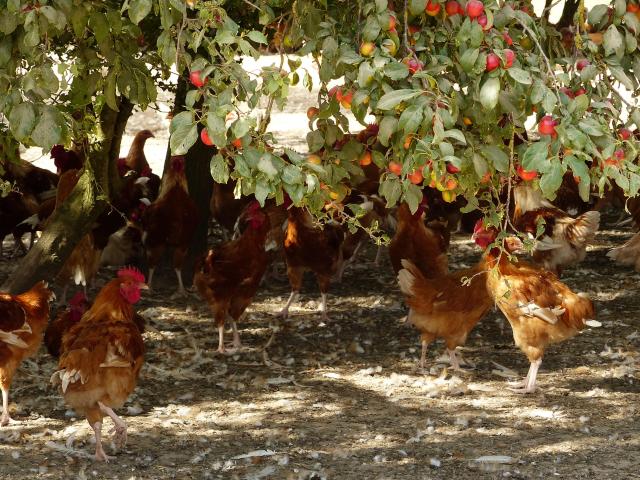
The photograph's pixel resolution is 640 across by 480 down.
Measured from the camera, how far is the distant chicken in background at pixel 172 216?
8.48m

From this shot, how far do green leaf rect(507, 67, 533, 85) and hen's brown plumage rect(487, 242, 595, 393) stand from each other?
3.50m

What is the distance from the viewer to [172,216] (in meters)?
8.48

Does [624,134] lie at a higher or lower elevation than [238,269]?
higher

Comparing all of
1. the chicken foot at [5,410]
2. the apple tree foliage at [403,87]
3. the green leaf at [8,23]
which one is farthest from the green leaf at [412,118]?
Answer: the chicken foot at [5,410]

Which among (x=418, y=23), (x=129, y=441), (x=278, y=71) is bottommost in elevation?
(x=129, y=441)

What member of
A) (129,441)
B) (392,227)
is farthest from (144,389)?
(392,227)

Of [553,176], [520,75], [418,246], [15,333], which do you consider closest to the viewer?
[553,176]

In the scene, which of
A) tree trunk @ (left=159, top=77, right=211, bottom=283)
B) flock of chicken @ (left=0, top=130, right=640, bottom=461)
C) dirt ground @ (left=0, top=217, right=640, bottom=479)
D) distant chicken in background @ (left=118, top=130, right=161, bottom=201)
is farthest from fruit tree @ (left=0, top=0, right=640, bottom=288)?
distant chicken in background @ (left=118, top=130, right=161, bottom=201)

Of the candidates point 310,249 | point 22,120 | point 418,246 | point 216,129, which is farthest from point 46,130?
point 418,246

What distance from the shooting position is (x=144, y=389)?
673cm

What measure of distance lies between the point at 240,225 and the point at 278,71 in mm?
4834

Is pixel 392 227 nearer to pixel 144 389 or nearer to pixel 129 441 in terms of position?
pixel 144 389

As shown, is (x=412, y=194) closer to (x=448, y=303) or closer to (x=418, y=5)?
(x=418, y=5)

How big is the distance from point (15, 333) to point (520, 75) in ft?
13.0
